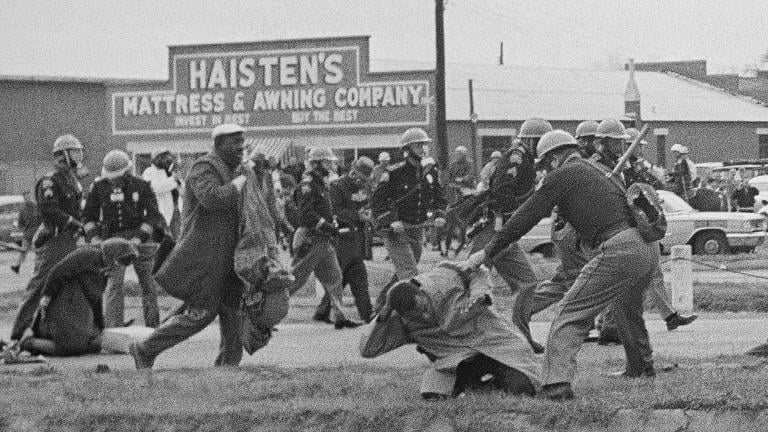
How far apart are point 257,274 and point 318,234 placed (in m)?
5.56

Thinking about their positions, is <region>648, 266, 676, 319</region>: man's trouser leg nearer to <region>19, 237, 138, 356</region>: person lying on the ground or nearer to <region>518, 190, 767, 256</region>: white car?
<region>19, 237, 138, 356</region>: person lying on the ground

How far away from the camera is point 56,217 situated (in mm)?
14594

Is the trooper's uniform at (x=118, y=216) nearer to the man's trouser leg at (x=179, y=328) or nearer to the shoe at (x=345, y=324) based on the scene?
the shoe at (x=345, y=324)

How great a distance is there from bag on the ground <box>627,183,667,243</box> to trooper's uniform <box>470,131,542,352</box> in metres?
3.22

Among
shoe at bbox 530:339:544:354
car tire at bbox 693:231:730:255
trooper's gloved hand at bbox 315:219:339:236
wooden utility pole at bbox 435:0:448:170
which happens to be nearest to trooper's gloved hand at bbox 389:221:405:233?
trooper's gloved hand at bbox 315:219:339:236

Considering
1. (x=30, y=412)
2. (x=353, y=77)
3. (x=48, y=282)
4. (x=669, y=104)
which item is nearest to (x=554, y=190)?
(x=30, y=412)

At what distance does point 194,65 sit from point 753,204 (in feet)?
60.2

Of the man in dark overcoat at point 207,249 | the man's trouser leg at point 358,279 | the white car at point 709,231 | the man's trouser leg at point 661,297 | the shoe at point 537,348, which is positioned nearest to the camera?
the man in dark overcoat at point 207,249

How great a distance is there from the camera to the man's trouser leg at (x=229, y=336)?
11516 millimetres

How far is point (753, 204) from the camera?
3747 cm

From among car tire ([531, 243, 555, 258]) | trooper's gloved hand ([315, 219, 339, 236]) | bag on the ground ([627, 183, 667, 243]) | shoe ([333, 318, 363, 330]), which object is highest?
bag on the ground ([627, 183, 667, 243])

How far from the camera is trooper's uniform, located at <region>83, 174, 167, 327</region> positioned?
15.4m

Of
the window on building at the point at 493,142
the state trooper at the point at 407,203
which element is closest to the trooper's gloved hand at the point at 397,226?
the state trooper at the point at 407,203

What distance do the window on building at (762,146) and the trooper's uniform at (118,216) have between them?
5240 cm
